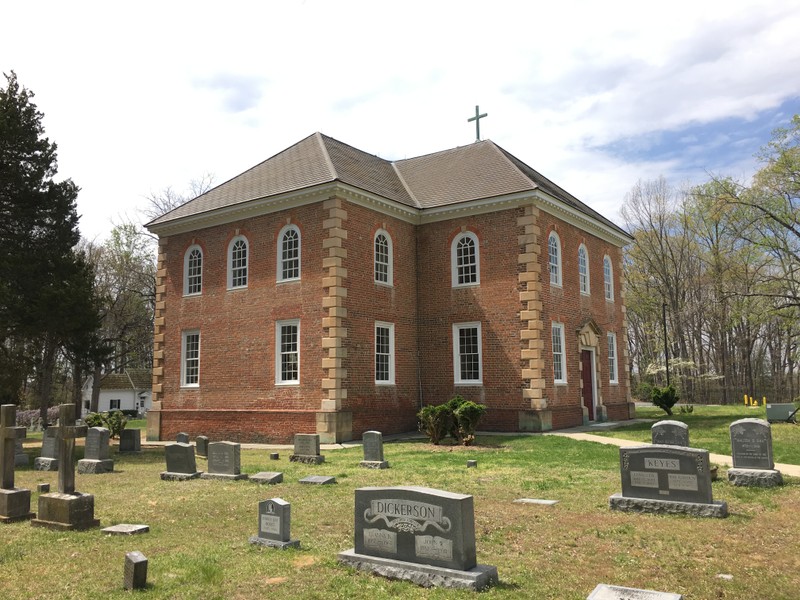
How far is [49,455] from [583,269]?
19.4m

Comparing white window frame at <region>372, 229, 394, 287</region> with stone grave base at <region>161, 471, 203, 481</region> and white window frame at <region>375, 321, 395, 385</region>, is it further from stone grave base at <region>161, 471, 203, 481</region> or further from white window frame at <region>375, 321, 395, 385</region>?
stone grave base at <region>161, 471, 203, 481</region>

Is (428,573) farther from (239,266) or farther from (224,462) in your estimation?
(239,266)

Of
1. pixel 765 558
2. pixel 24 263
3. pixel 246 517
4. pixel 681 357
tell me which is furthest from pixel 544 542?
pixel 681 357

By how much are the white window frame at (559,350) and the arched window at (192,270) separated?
13.1 meters

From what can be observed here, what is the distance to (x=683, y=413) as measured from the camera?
2897 cm

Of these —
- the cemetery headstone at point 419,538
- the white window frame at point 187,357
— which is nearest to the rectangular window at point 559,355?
the white window frame at point 187,357

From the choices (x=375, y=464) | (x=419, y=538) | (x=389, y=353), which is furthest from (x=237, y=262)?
(x=419, y=538)

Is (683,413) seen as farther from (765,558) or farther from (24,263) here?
(24,263)

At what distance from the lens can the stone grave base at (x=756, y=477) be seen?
11.0m

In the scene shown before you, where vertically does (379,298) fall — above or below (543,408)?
above

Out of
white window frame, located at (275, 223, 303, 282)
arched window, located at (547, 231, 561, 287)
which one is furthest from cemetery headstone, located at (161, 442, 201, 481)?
arched window, located at (547, 231, 561, 287)

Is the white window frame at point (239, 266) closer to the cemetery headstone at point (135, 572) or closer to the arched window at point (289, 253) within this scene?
the arched window at point (289, 253)

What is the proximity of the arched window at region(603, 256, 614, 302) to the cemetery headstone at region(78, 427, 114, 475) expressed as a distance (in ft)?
67.1

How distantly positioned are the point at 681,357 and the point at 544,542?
43.8m
